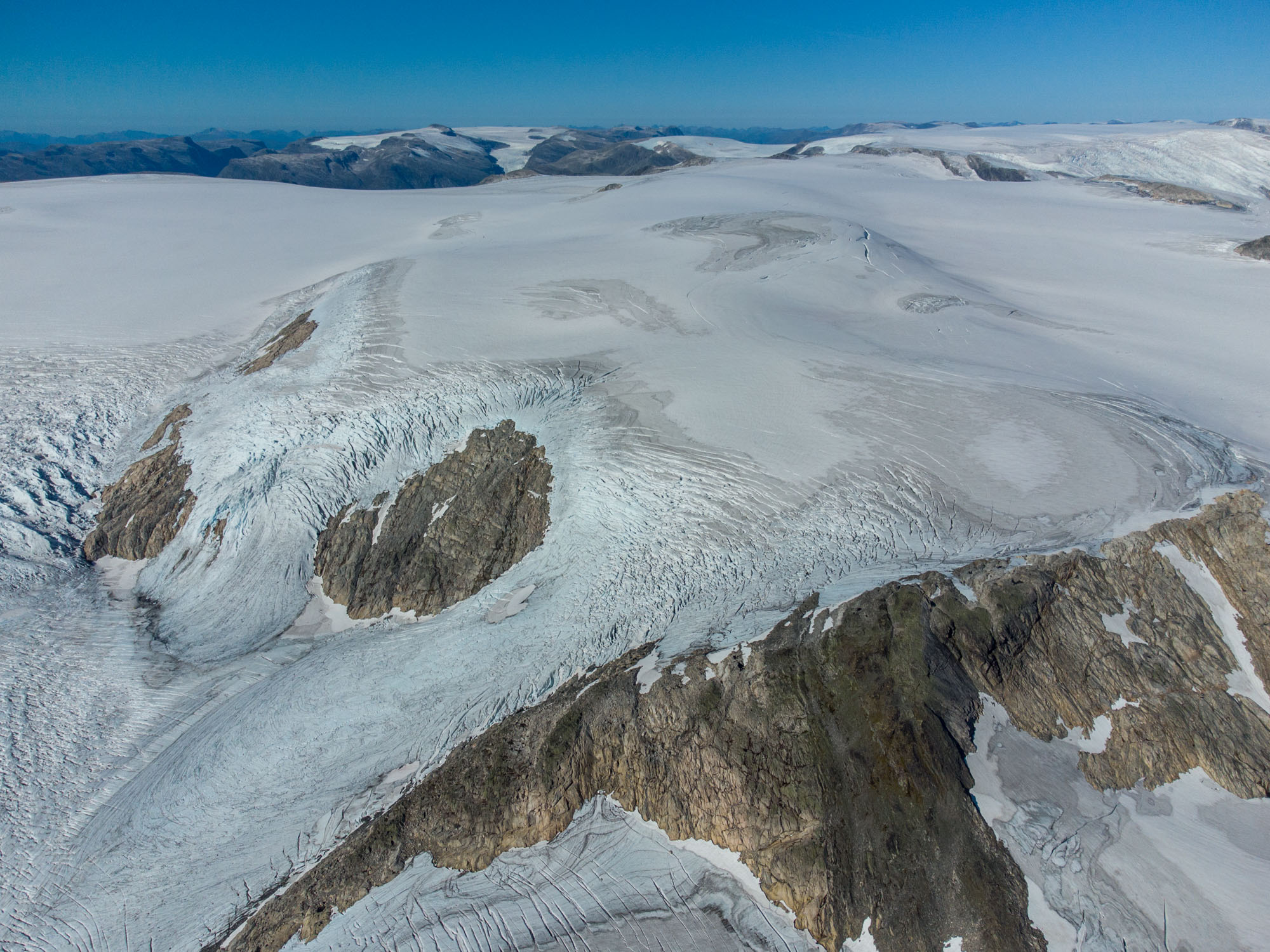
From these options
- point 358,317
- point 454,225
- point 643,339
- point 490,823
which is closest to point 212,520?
point 358,317

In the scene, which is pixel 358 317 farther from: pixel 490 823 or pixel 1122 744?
pixel 1122 744

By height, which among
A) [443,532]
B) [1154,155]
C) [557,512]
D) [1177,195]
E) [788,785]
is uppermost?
[1154,155]

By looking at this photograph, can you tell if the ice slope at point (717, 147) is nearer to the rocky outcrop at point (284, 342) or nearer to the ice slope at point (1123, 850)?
the rocky outcrop at point (284, 342)

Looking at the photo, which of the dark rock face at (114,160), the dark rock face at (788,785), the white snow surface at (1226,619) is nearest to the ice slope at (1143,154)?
the white snow surface at (1226,619)

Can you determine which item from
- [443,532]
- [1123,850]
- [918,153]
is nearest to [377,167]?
[918,153]

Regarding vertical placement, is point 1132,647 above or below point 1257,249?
below

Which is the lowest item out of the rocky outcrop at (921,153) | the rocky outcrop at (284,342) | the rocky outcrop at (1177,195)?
the rocky outcrop at (284,342)

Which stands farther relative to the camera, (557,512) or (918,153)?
(918,153)

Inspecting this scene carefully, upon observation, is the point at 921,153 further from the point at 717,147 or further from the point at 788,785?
the point at 788,785
